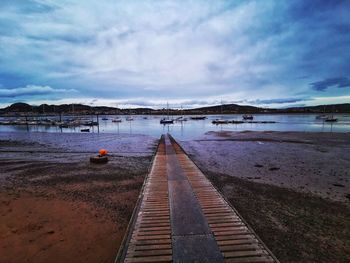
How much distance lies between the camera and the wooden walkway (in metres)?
3.85

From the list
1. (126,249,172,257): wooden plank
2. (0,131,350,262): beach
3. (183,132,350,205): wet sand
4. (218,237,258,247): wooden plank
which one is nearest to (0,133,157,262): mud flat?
(0,131,350,262): beach

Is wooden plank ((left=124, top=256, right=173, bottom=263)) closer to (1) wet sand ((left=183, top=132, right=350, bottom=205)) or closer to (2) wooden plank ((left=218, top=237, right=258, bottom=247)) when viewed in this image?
(2) wooden plank ((left=218, top=237, right=258, bottom=247))

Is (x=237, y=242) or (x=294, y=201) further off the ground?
(x=237, y=242)

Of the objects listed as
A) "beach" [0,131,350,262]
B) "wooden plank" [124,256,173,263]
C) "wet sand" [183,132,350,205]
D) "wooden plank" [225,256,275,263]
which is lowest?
"wet sand" [183,132,350,205]

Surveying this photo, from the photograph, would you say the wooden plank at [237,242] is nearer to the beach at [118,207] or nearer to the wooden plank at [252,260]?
the wooden plank at [252,260]

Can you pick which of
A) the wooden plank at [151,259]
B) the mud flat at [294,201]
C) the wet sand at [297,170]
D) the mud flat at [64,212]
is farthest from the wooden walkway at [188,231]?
the wet sand at [297,170]

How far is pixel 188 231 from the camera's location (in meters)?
4.63

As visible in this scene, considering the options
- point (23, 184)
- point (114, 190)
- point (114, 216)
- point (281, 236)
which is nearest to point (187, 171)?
point (114, 190)

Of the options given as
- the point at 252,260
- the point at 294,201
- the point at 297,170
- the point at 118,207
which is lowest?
the point at 297,170

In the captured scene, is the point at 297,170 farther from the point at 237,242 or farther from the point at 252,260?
the point at 252,260

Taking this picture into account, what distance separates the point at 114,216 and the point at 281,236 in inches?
183

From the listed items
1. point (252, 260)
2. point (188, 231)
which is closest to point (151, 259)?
point (188, 231)

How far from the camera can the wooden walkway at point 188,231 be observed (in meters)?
3.85

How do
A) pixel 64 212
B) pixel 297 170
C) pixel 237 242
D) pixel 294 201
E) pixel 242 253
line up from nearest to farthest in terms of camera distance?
pixel 242 253, pixel 237 242, pixel 64 212, pixel 294 201, pixel 297 170
